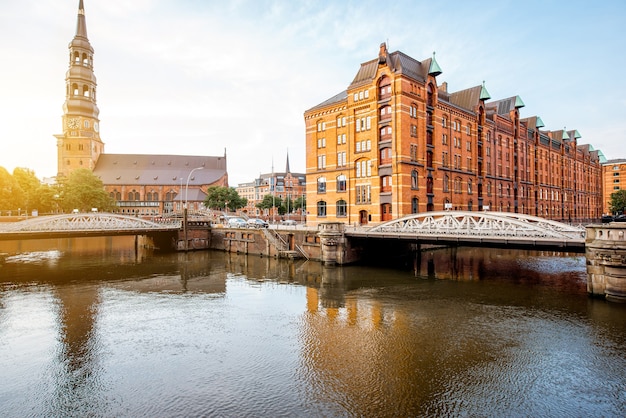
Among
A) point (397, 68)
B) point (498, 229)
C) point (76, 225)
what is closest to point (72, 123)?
point (76, 225)

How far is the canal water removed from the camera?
10805 millimetres

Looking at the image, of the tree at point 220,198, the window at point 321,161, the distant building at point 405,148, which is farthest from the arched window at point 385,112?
the tree at point 220,198

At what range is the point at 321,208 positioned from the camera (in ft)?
159

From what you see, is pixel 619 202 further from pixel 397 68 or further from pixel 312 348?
pixel 312 348

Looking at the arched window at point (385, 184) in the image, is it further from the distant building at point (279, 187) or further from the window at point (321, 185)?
the distant building at point (279, 187)

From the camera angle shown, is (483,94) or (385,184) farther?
(483,94)

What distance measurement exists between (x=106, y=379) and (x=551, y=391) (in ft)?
46.6

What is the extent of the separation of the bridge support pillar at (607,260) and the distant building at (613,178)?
11956cm

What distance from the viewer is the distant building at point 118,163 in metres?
88.8

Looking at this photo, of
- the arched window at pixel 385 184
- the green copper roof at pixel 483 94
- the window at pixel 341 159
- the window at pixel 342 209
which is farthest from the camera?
the green copper roof at pixel 483 94

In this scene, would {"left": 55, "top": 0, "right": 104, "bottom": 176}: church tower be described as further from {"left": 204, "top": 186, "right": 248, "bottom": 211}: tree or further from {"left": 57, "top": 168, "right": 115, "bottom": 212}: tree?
{"left": 204, "top": 186, "right": 248, "bottom": 211}: tree

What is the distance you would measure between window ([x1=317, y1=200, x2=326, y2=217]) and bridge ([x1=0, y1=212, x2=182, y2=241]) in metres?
19.1

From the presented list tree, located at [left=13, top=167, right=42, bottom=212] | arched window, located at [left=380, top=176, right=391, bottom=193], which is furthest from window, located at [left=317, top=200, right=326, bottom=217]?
tree, located at [left=13, top=167, right=42, bottom=212]

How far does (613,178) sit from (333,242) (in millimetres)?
127524
